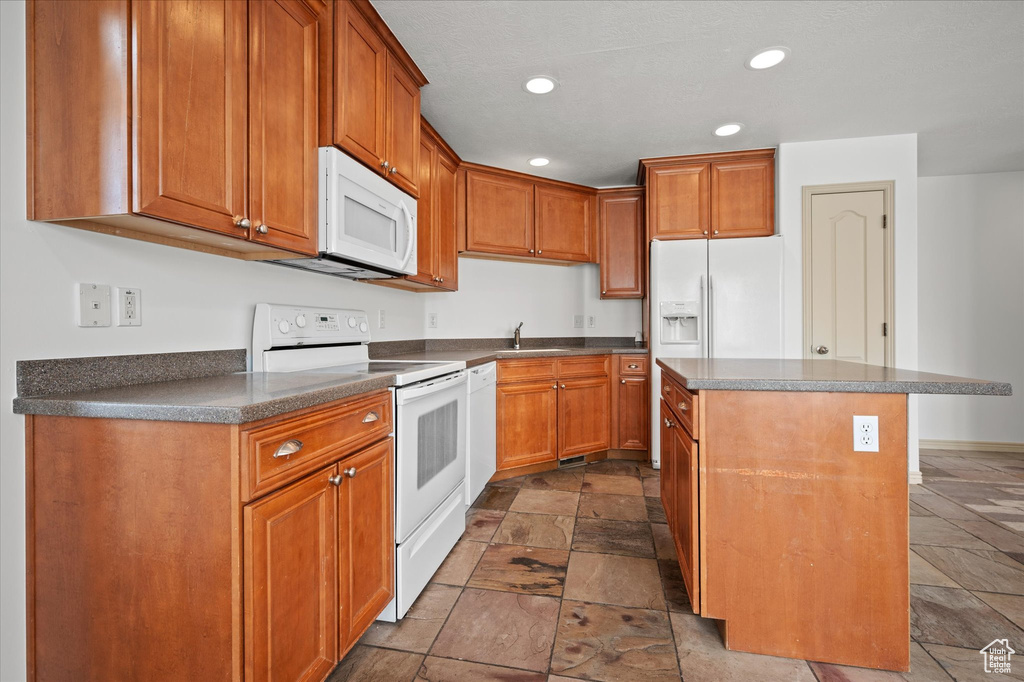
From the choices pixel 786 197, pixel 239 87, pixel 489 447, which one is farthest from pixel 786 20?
pixel 489 447

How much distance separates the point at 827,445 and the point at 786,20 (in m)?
1.73

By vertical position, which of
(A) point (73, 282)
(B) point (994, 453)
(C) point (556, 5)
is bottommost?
(B) point (994, 453)

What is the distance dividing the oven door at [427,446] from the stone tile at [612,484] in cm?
112

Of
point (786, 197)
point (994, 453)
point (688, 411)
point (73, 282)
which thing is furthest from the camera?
point (994, 453)

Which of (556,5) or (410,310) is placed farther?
(410,310)

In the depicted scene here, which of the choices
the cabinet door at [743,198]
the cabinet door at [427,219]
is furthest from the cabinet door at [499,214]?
the cabinet door at [743,198]

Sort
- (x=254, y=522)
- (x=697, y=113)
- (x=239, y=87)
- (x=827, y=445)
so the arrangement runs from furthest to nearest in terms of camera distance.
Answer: (x=697, y=113) → (x=827, y=445) → (x=239, y=87) → (x=254, y=522)

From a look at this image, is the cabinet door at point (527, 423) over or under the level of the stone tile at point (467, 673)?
over

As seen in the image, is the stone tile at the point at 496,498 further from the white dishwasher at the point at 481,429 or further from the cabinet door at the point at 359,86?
the cabinet door at the point at 359,86

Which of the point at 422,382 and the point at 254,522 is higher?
the point at 422,382

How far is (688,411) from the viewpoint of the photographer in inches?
66.6

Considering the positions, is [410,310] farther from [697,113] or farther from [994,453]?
[994,453]

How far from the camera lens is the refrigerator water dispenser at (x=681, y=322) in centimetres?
348

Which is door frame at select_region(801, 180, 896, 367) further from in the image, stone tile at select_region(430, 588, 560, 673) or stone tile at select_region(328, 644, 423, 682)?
stone tile at select_region(328, 644, 423, 682)
